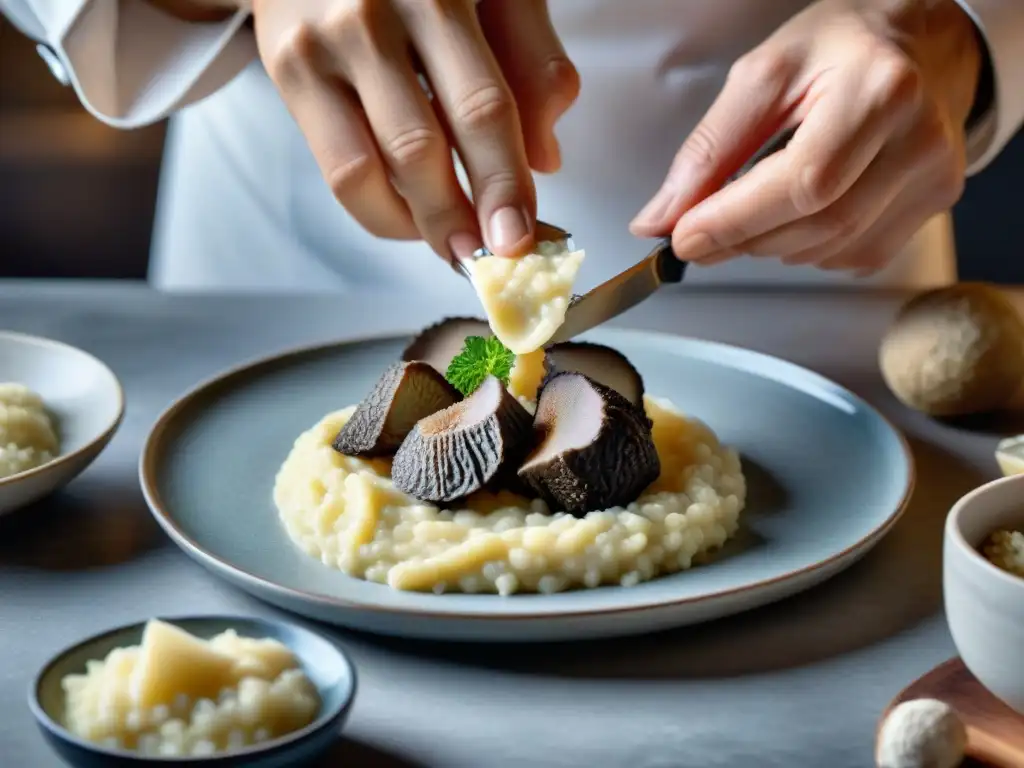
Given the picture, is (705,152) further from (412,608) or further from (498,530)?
(412,608)

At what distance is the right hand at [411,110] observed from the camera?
7.40ft

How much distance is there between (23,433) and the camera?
2316 mm

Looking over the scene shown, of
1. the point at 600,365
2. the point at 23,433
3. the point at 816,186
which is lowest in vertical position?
the point at 600,365

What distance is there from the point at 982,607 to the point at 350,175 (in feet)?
4.42

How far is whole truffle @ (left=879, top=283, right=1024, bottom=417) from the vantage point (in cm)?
268

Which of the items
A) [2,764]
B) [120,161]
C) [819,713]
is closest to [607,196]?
[819,713]

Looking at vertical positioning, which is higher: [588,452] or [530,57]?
[530,57]

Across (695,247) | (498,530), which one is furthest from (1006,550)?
(695,247)

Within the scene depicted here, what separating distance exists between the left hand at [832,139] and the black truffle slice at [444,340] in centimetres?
37

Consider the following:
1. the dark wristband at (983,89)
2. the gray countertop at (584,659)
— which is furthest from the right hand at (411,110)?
the dark wristband at (983,89)

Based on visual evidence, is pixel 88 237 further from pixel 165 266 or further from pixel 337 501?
pixel 337 501

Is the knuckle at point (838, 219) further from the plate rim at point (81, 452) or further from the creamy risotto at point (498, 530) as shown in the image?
the plate rim at point (81, 452)

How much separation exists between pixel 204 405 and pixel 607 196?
1.29 metres

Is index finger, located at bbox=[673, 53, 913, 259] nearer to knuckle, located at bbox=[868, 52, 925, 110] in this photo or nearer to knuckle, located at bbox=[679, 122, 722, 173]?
knuckle, located at bbox=[868, 52, 925, 110]
